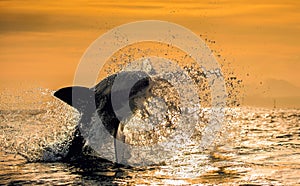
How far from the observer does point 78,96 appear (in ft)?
83.7

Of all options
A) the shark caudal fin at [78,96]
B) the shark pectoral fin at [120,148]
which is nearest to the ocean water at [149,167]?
the shark pectoral fin at [120,148]

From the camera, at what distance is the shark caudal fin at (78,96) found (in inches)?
995

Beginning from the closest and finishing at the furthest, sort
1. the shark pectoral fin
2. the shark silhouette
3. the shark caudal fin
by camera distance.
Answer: the shark silhouette → the shark caudal fin → the shark pectoral fin

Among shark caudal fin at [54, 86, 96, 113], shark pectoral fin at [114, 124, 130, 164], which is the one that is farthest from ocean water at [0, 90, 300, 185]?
shark caudal fin at [54, 86, 96, 113]

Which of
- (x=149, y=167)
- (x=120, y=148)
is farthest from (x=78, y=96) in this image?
(x=149, y=167)

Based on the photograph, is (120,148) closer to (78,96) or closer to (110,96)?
(78,96)

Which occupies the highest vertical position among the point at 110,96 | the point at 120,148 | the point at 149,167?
the point at 110,96

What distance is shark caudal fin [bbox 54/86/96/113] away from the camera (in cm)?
2528

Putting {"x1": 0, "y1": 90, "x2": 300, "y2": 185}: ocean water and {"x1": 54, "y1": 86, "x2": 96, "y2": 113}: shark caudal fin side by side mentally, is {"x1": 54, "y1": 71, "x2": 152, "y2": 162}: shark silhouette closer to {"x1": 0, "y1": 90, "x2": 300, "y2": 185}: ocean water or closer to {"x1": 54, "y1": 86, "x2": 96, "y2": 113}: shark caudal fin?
{"x1": 54, "y1": 86, "x2": 96, "y2": 113}: shark caudal fin

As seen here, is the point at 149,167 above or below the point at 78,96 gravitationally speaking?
below

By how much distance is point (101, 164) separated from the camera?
26.2 metres

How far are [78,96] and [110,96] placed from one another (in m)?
2.09

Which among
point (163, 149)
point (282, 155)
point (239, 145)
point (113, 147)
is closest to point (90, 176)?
point (113, 147)

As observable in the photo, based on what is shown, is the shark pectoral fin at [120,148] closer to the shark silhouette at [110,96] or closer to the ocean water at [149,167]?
the shark silhouette at [110,96]
